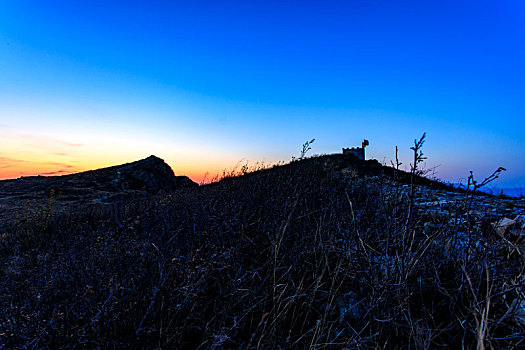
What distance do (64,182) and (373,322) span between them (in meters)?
16.6

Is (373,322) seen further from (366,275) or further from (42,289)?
(42,289)

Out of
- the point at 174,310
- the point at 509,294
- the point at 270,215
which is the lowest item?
the point at 174,310

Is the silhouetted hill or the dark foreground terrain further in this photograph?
the silhouetted hill

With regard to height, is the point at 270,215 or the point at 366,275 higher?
the point at 270,215

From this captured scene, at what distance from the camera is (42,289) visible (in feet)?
7.90

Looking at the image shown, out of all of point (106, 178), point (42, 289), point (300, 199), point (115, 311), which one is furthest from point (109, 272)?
point (106, 178)

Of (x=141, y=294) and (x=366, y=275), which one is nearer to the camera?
(x=141, y=294)

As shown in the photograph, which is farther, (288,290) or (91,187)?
(91,187)

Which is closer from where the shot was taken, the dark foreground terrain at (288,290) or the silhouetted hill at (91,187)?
the dark foreground terrain at (288,290)

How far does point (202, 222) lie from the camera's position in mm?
3859

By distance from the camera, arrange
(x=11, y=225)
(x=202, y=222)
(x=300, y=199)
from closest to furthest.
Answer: (x=202, y=222)
(x=300, y=199)
(x=11, y=225)

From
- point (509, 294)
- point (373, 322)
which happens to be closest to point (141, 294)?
point (373, 322)

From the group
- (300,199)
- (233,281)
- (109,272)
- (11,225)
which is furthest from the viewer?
(11,225)

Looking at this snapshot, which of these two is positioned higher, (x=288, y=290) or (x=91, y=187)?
(x=91, y=187)
